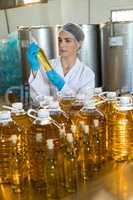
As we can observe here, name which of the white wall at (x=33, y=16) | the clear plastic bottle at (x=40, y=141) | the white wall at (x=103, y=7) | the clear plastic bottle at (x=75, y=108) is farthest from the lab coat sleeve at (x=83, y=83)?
the white wall at (x=103, y=7)

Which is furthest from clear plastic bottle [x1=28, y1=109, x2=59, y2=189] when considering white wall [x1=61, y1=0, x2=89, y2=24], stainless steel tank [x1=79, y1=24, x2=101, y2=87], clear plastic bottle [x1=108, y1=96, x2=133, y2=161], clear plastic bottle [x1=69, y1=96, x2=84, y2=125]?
white wall [x1=61, y1=0, x2=89, y2=24]

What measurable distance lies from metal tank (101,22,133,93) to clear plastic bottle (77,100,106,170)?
61.8 inches

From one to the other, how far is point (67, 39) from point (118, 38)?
700 millimetres

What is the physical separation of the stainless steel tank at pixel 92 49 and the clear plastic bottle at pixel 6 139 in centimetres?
178

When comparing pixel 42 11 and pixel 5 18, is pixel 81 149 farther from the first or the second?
pixel 42 11

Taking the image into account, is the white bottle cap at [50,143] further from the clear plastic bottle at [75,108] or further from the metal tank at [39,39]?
the metal tank at [39,39]

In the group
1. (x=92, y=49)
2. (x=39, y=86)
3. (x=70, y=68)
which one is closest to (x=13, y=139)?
(x=39, y=86)

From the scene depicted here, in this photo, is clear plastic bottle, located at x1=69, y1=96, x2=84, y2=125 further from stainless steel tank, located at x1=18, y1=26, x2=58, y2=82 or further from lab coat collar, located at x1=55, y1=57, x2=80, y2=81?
stainless steel tank, located at x1=18, y1=26, x2=58, y2=82

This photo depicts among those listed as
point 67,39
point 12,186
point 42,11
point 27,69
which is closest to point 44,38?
point 27,69

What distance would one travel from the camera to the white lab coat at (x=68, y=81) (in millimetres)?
1624

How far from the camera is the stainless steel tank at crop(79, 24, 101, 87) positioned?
2.64 meters

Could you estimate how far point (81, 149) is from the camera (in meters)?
0.91

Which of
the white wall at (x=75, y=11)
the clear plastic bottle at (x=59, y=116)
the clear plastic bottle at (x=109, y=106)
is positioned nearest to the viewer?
the clear plastic bottle at (x=59, y=116)

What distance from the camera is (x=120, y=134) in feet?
3.36
